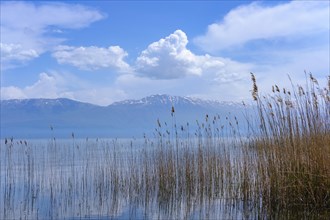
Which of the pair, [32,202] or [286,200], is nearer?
[286,200]

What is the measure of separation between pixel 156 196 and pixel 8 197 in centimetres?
388

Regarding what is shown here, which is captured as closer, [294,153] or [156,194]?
[294,153]

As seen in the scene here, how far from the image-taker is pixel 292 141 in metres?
7.89

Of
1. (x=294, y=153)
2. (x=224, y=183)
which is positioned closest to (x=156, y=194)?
(x=224, y=183)

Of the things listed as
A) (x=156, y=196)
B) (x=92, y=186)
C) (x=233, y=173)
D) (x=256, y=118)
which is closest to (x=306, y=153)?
(x=256, y=118)

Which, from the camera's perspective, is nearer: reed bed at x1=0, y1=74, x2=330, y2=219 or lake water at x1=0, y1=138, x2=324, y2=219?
reed bed at x1=0, y1=74, x2=330, y2=219

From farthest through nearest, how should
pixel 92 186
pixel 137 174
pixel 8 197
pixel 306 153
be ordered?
pixel 92 186, pixel 137 174, pixel 8 197, pixel 306 153

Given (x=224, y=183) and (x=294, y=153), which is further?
(x=224, y=183)

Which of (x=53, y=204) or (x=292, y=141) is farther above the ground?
(x=292, y=141)

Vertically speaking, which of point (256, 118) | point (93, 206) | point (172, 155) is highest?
point (256, 118)

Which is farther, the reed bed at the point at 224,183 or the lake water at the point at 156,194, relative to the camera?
the lake water at the point at 156,194

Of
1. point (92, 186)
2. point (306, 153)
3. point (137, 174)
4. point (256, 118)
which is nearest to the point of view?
point (306, 153)

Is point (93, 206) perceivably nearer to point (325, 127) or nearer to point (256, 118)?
point (256, 118)

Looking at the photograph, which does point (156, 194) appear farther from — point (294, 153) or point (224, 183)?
point (294, 153)
